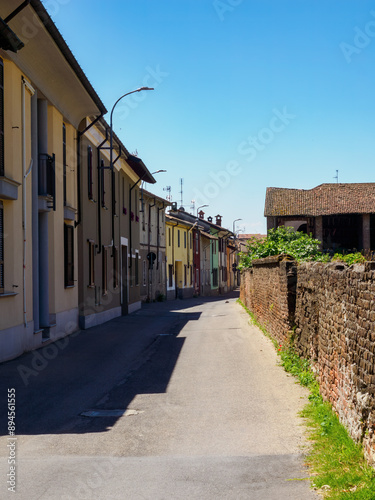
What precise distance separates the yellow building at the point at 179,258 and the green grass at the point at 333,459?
37363mm

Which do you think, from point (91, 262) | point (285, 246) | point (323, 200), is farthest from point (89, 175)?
point (323, 200)

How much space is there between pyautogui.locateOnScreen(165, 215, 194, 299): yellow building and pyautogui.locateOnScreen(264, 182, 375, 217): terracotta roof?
766cm

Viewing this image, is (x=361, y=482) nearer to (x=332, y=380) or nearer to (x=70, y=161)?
(x=332, y=380)

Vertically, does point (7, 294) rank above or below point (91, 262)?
below

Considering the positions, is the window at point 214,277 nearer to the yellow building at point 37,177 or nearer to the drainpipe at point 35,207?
the yellow building at point 37,177

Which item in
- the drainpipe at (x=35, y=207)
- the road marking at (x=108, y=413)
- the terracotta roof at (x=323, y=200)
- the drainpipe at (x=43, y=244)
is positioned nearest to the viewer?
the road marking at (x=108, y=413)

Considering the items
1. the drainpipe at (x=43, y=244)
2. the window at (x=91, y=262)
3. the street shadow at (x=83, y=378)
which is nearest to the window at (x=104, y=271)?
the window at (x=91, y=262)

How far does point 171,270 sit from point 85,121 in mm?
28814

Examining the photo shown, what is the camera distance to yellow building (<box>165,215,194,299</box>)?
149ft

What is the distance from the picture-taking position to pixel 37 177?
13.4 meters

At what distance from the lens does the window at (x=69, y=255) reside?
16078 mm

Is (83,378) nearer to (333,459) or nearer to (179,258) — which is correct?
(333,459)

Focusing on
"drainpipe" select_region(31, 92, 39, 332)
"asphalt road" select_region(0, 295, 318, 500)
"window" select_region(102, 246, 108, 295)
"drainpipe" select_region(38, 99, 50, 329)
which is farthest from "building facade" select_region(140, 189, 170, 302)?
"asphalt road" select_region(0, 295, 318, 500)

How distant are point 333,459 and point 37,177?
10.2 m
